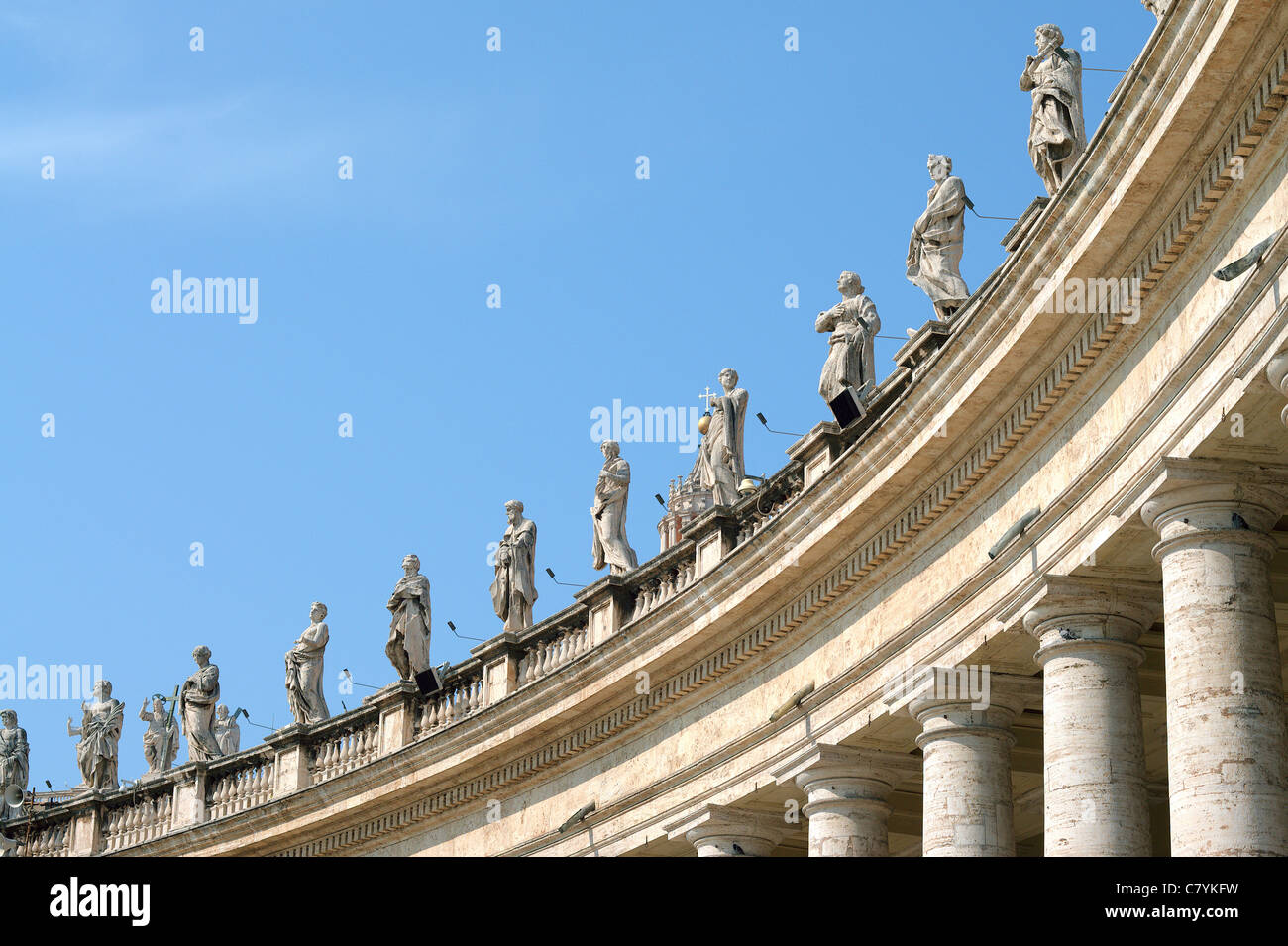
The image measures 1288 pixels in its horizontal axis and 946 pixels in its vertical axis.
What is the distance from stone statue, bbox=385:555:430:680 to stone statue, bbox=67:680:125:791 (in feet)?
57.0

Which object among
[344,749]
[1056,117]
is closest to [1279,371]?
[1056,117]

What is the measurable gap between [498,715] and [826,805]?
11.2m

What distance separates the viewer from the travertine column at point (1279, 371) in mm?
23812

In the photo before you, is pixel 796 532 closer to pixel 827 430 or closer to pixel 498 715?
pixel 827 430

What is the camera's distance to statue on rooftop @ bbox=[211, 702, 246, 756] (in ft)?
220

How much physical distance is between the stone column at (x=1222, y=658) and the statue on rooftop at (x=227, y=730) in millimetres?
44422

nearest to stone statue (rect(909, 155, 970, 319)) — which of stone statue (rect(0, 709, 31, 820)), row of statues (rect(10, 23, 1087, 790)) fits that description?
row of statues (rect(10, 23, 1087, 790))

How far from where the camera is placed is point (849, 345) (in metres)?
37.9

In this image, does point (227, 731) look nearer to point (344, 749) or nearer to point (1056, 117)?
point (344, 749)

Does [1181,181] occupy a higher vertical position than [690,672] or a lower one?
higher
